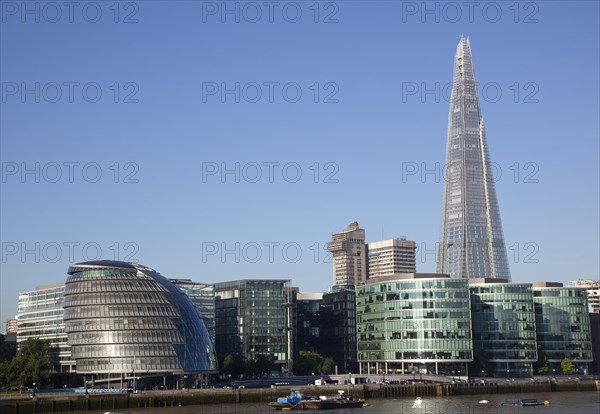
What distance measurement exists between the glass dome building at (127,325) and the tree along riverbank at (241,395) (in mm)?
22329

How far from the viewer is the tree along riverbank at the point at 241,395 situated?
135 meters

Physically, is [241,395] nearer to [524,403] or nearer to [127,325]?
[127,325]

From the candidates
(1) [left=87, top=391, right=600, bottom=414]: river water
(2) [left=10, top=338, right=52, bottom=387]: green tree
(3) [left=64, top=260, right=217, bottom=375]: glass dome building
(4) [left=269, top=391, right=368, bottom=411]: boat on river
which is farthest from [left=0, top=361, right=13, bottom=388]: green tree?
(4) [left=269, top=391, right=368, bottom=411]: boat on river

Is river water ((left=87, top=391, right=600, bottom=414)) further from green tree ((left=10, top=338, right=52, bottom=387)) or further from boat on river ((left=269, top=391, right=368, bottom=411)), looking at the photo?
green tree ((left=10, top=338, right=52, bottom=387))

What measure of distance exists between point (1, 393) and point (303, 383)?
217ft

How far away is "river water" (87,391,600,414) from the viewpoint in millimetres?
126688

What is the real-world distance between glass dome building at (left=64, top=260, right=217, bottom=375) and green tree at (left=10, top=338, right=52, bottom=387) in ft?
30.0

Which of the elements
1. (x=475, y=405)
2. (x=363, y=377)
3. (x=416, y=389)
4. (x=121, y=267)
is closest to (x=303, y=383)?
(x=363, y=377)

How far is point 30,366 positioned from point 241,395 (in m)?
40.0

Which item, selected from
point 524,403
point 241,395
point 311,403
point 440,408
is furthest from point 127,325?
point 524,403

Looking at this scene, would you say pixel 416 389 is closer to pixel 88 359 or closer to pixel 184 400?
pixel 184 400

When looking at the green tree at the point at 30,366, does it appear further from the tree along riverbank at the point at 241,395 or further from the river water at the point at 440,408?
the river water at the point at 440,408

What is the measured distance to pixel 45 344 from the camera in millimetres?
170875

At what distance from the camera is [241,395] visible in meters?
154
